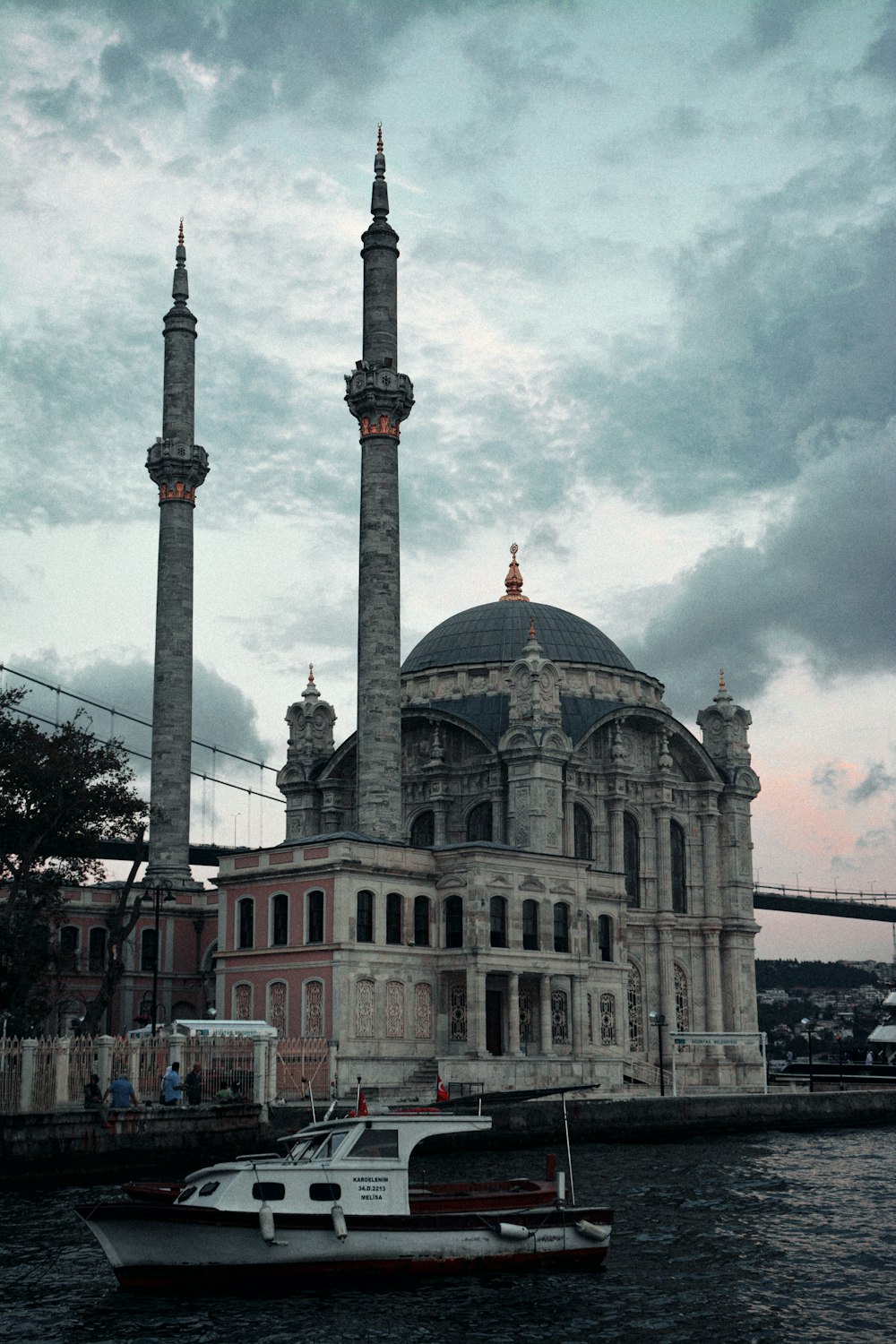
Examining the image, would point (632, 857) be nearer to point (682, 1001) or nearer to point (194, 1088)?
point (682, 1001)

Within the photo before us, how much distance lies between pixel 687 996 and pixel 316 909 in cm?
2503

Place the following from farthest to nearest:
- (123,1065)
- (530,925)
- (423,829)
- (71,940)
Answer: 1. (423,829)
2. (71,940)
3. (530,925)
4. (123,1065)

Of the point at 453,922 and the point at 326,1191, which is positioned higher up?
the point at 453,922

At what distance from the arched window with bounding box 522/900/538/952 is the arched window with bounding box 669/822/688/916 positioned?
55.2 feet

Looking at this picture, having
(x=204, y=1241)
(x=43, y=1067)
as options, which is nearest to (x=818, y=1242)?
(x=204, y=1241)

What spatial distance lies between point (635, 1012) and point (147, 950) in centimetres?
2097

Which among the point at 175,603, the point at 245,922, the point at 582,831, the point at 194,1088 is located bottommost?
the point at 194,1088

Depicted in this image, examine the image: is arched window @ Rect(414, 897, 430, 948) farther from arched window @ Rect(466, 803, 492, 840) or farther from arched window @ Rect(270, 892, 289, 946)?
arched window @ Rect(466, 803, 492, 840)

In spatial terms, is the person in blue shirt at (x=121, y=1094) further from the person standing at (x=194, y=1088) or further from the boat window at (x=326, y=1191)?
the boat window at (x=326, y=1191)

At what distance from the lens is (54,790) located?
47.4 meters

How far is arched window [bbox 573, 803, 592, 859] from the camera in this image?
6538 centimetres

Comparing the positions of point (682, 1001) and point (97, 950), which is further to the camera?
point (682, 1001)

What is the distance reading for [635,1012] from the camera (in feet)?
219

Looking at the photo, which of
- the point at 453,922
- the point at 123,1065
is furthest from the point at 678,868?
the point at 123,1065
